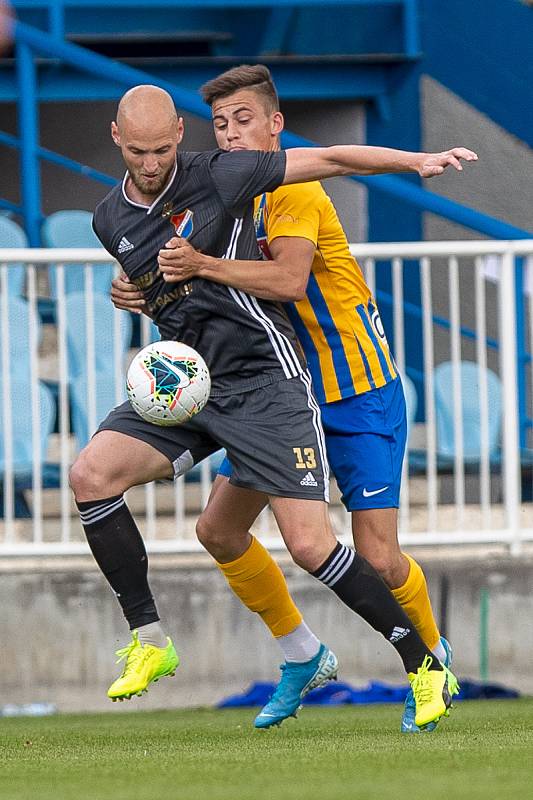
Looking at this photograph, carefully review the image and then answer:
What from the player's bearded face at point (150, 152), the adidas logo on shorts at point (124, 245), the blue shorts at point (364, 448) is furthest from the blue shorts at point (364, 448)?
the player's bearded face at point (150, 152)

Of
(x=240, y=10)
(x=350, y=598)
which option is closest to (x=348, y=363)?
(x=350, y=598)

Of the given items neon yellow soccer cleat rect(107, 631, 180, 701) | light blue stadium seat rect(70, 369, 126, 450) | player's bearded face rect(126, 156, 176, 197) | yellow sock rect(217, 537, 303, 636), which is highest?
player's bearded face rect(126, 156, 176, 197)

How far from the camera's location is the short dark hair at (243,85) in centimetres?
563

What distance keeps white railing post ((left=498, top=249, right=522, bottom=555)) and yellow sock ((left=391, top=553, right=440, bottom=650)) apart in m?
1.83

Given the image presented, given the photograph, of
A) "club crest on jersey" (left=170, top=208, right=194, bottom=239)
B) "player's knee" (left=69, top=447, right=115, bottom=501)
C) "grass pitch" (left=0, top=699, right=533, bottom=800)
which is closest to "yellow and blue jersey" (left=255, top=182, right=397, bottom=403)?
"club crest on jersey" (left=170, top=208, right=194, bottom=239)

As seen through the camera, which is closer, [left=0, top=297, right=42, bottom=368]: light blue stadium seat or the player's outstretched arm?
the player's outstretched arm

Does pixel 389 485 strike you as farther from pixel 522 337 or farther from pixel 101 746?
pixel 522 337

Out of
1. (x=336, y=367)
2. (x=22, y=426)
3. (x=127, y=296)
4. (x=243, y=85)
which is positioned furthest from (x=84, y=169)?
(x=336, y=367)

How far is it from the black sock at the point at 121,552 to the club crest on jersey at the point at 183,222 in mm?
880

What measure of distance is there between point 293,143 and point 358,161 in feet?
12.5

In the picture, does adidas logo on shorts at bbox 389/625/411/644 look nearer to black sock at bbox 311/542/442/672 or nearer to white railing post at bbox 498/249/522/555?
black sock at bbox 311/542/442/672

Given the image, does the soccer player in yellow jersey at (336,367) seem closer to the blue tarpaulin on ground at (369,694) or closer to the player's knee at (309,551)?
the player's knee at (309,551)

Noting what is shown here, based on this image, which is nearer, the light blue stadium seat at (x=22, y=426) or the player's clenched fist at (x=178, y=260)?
the player's clenched fist at (x=178, y=260)

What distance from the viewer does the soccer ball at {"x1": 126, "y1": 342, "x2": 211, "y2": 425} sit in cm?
522
